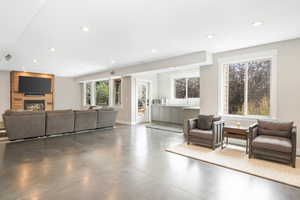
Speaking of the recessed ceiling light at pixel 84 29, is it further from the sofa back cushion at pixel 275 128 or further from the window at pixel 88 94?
the window at pixel 88 94

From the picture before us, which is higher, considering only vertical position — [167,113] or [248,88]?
[248,88]

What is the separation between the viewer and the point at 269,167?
121 inches

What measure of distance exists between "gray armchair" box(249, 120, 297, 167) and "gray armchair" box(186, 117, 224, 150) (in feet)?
2.56

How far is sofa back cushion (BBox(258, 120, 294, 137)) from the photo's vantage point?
3580 mm

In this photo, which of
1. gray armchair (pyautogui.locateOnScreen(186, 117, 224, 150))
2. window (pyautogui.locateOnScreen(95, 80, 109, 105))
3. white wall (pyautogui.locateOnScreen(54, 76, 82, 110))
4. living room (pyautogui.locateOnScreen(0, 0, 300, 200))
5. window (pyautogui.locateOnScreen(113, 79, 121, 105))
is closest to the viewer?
living room (pyautogui.locateOnScreen(0, 0, 300, 200))

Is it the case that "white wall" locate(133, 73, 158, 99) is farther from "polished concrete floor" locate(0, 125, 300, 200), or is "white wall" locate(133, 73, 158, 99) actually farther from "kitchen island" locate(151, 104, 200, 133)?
"polished concrete floor" locate(0, 125, 300, 200)

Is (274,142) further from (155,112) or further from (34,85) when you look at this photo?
(34,85)

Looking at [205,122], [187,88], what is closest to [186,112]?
[205,122]

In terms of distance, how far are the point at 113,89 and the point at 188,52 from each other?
4978 millimetres

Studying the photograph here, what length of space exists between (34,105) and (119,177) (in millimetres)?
8751

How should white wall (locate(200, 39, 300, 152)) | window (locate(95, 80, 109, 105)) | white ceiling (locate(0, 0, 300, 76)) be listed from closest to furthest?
white ceiling (locate(0, 0, 300, 76)) < white wall (locate(200, 39, 300, 152)) < window (locate(95, 80, 109, 105))

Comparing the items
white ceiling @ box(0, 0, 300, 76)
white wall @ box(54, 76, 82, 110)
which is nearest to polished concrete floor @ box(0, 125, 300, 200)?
white ceiling @ box(0, 0, 300, 76)

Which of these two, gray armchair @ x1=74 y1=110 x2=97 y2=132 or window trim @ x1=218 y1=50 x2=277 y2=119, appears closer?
window trim @ x1=218 y1=50 x2=277 y2=119

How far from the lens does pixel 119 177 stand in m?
2.67
